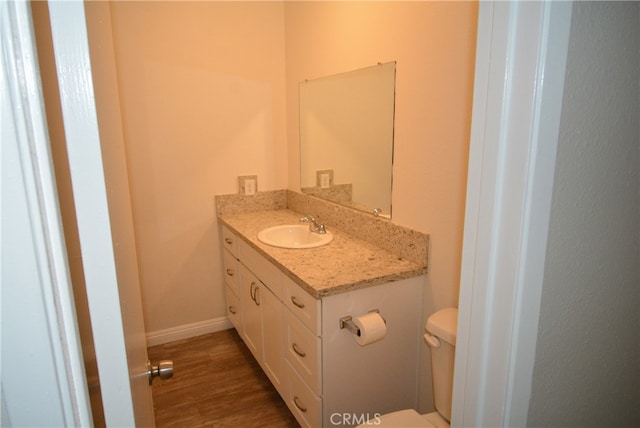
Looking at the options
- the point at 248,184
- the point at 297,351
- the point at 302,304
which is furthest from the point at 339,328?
the point at 248,184

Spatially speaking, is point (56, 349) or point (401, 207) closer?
point (56, 349)

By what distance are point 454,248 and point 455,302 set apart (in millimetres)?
225

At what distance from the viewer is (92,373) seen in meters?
0.52

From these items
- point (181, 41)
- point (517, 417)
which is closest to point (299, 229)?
point (181, 41)

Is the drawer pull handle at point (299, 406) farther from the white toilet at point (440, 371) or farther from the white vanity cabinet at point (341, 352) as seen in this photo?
the white toilet at point (440, 371)

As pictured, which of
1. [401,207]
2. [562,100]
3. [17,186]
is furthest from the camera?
[401,207]

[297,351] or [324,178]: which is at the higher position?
[324,178]

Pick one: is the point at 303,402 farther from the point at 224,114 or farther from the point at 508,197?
the point at 224,114

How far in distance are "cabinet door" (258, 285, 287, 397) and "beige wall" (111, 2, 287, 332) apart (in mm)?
865

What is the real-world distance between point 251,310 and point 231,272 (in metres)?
0.41

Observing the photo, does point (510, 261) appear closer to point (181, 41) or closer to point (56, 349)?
point (56, 349)

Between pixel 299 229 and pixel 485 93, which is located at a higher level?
pixel 485 93

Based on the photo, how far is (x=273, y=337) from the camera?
6.64 ft

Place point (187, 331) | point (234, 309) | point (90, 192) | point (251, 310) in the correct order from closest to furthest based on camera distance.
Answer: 1. point (90, 192)
2. point (251, 310)
3. point (234, 309)
4. point (187, 331)
